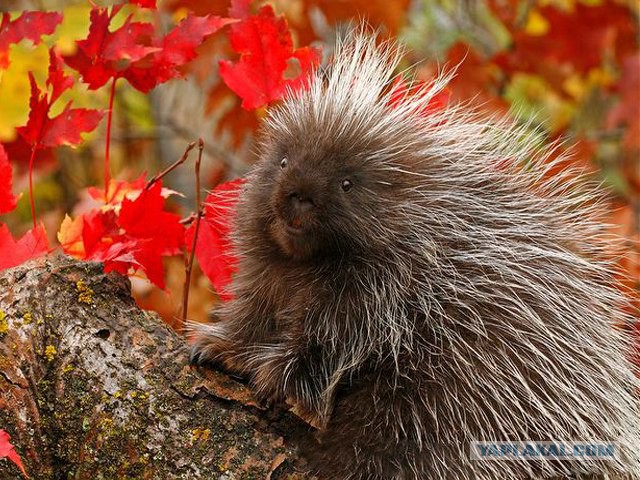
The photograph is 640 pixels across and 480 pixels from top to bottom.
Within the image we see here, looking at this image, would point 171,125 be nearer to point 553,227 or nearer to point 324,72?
point 324,72

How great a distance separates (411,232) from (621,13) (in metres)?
4.21

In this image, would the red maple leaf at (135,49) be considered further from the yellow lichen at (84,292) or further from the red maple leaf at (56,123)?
the yellow lichen at (84,292)

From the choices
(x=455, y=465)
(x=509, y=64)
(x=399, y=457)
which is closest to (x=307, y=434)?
(x=399, y=457)

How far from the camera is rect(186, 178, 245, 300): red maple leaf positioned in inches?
112

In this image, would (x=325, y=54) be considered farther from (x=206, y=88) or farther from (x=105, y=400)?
(x=105, y=400)

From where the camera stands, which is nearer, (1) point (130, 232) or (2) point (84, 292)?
(2) point (84, 292)

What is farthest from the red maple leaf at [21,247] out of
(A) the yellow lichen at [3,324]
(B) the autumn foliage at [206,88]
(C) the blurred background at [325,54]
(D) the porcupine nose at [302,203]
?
(C) the blurred background at [325,54]

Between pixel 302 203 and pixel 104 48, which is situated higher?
pixel 104 48

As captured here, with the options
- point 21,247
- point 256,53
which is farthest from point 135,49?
point 21,247

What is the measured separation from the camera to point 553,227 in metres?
2.61

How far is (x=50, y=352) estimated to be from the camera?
2094 mm

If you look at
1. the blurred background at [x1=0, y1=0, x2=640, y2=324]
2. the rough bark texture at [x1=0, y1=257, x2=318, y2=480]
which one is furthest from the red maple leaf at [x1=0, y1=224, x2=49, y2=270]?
the blurred background at [x1=0, y1=0, x2=640, y2=324]

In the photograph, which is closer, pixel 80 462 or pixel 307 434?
pixel 80 462

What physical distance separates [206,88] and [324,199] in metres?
4.58
